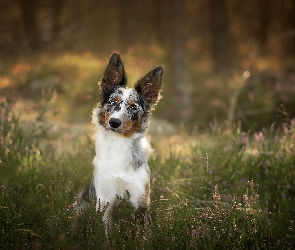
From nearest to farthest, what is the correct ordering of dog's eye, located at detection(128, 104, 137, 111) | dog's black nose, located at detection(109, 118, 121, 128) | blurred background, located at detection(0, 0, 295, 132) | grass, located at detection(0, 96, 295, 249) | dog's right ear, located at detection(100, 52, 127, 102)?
1. grass, located at detection(0, 96, 295, 249)
2. dog's black nose, located at detection(109, 118, 121, 128)
3. dog's eye, located at detection(128, 104, 137, 111)
4. dog's right ear, located at detection(100, 52, 127, 102)
5. blurred background, located at detection(0, 0, 295, 132)

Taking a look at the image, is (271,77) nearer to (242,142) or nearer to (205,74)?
(205,74)

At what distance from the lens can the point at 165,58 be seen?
15664 mm

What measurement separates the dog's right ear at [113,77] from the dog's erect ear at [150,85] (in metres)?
0.22

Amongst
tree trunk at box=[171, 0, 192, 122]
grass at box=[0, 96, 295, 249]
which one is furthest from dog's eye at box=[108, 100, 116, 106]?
tree trunk at box=[171, 0, 192, 122]

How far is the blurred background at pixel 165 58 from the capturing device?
10867mm

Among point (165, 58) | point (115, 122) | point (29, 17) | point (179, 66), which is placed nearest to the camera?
point (115, 122)

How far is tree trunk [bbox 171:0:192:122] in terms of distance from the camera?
12.3 metres

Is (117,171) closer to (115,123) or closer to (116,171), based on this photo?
(116,171)

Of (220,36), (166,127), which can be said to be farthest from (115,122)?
(220,36)

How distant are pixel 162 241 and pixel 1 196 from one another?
2033 mm

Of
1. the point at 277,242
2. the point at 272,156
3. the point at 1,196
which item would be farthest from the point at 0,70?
the point at 277,242

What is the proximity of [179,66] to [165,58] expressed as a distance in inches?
123

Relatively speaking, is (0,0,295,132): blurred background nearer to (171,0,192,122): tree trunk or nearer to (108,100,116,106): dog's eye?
(171,0,192,122): tree trunk

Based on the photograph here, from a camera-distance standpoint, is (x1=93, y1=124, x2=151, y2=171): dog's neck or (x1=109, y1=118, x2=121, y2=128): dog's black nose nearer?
(x1=109, y1=118, x2=121, y2=128): dog's black nose
